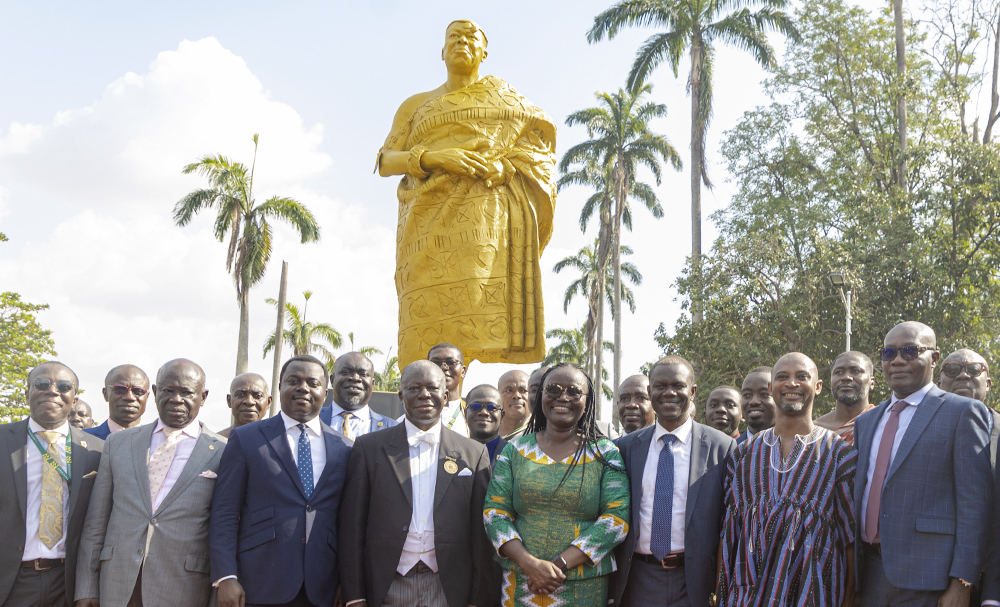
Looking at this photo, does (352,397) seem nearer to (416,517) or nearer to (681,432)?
(416,517)

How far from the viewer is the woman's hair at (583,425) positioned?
390 cm

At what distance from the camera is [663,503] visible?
387 centimetres

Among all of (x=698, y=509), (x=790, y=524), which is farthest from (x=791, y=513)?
(x=698, y=509)

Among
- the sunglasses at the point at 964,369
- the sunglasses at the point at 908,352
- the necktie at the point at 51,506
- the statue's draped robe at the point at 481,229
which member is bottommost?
the necktie at the point at 51,506

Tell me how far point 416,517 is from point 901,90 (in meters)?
20.1

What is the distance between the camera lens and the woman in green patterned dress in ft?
12.1

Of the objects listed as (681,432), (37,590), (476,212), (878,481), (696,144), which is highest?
(696,144)

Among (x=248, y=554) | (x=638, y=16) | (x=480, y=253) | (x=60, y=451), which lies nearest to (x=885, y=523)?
(x=248, y=554)

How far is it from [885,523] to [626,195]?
26256mm

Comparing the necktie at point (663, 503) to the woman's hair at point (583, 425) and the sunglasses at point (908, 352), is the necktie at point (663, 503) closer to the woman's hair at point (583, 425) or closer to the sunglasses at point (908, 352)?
the woman's hair at point (583, 425)

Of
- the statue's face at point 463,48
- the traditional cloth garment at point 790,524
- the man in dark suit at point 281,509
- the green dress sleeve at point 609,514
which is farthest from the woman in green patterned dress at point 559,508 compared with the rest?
the statue's face at point 463,48

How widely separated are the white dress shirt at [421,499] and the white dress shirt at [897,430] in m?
1.94

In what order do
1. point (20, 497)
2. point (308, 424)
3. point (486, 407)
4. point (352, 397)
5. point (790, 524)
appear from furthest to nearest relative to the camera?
point (486, 407), point (352, 397), point (308, 424), point (20, 497), point (790, 524)

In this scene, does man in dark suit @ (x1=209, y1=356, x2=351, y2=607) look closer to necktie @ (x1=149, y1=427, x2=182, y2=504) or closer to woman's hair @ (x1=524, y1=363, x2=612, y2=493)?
necktie @ (x1=149, y1=427, x2=182, y2=504)
